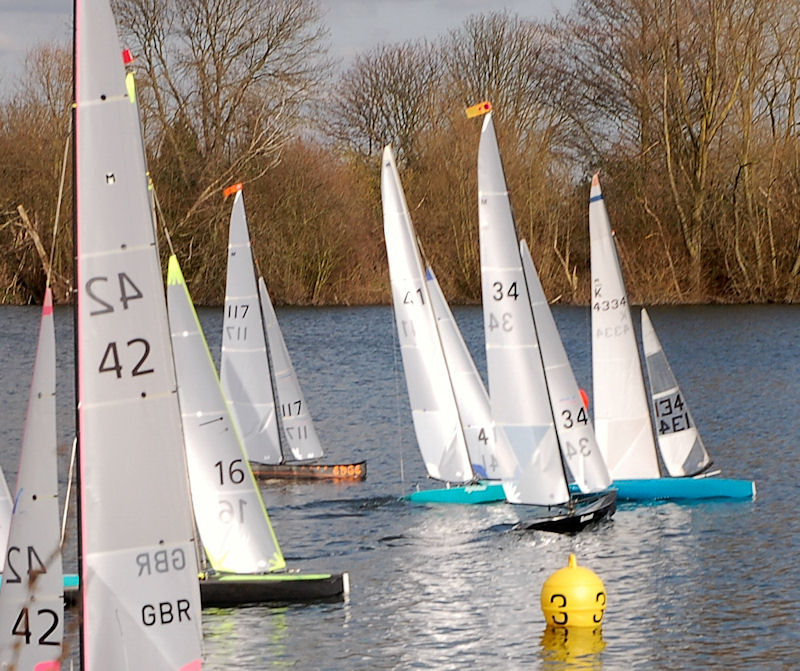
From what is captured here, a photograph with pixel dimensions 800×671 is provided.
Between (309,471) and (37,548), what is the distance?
1200 centimetres

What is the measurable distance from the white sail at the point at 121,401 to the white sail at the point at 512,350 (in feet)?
25.6

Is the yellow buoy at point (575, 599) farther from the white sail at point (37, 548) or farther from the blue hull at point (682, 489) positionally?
the blue hull at point (682, 489)

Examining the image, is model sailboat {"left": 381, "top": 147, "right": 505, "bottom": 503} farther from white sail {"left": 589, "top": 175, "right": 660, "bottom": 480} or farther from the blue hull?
the blue hull

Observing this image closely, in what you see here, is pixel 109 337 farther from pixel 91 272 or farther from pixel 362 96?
pixel 362 96

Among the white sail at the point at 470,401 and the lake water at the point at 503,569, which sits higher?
the white sail at the point at 470,401

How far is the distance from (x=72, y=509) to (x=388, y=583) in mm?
5823

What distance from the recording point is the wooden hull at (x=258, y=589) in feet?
38.5

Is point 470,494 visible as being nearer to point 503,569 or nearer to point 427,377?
point 427,377

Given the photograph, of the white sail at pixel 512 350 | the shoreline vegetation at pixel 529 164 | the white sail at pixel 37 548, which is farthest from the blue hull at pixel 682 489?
the shoreline vegetation at pixel 529 164

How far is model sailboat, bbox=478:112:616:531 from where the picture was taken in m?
14.1

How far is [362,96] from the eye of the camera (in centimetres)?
Result: 6278

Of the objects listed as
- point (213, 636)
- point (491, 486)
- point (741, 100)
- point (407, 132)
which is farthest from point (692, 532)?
point (407, 132)

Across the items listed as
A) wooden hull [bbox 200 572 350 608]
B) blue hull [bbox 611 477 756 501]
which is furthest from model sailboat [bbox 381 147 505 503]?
wooden hull [bbox 200 572 350 608]

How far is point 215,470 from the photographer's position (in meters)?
11.6
